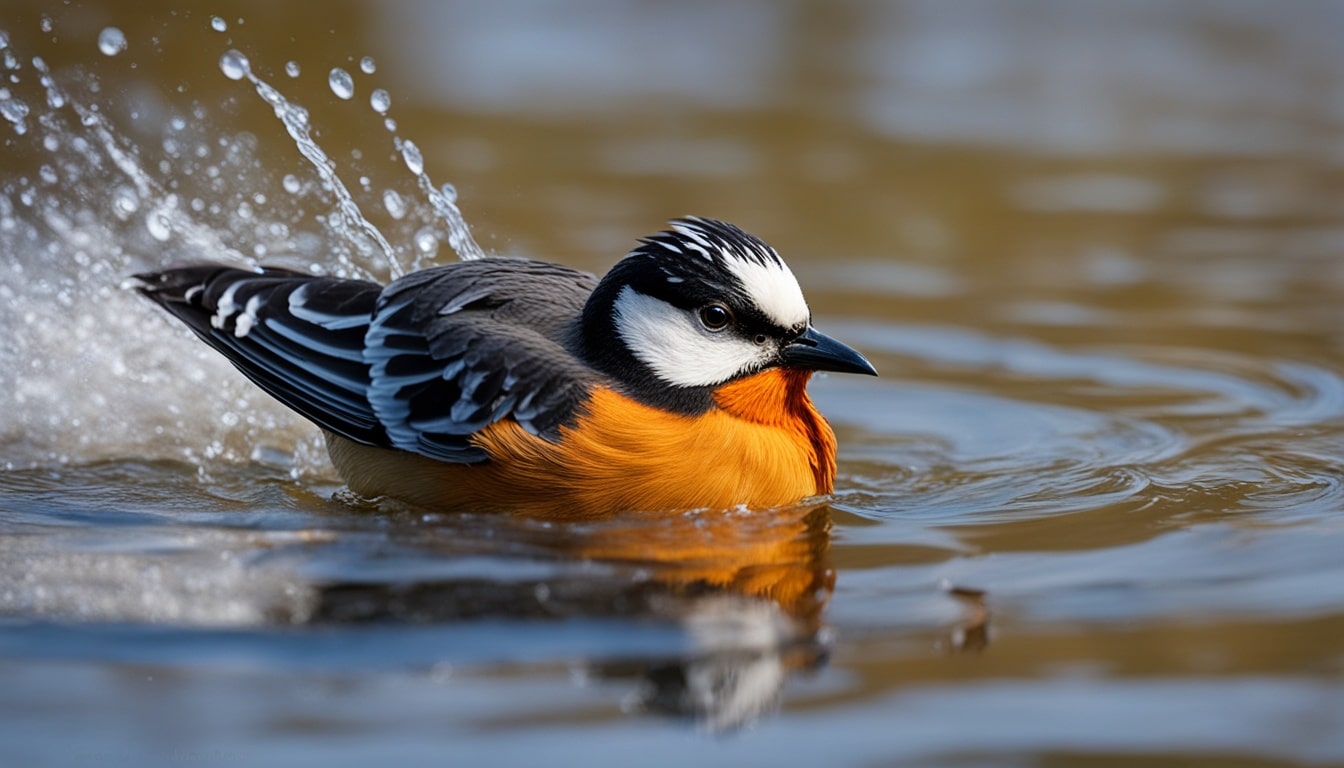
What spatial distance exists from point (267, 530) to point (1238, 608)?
3275 millimetres

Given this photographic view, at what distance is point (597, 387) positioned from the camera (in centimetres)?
602

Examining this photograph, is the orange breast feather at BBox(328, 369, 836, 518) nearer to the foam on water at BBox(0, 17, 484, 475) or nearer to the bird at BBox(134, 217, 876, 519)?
the bird at BBox(134, 217, 876, 519)

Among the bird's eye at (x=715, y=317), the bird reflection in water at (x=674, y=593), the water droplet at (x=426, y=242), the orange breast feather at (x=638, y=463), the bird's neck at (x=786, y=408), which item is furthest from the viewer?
the water droplet at (x=426, y=242)

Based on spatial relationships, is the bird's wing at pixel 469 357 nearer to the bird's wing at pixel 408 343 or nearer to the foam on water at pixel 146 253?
the bird's wing at pixel 408 343

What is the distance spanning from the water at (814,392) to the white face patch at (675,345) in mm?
552

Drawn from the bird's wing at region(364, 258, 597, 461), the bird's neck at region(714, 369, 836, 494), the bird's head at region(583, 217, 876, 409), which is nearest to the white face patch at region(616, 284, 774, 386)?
the bird's head at region(583, 217, 876, 409)

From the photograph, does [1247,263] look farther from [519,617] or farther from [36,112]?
[36,112]

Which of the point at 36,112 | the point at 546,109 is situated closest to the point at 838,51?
the point at 546,109

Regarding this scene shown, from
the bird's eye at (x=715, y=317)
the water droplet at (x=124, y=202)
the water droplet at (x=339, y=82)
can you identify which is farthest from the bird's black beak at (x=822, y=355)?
the water droplet at (x=124, y=202)

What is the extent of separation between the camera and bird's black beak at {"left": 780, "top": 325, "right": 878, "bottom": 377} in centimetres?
611

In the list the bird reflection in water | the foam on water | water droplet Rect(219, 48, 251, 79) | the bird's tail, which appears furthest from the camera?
water droplet Rect(219, 48, 251, 79)

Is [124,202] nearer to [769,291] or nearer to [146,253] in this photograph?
[146,253]

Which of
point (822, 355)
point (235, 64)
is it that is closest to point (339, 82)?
point (235, 64)

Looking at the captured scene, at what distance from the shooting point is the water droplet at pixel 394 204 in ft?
28.8
